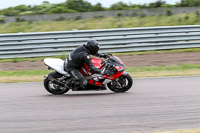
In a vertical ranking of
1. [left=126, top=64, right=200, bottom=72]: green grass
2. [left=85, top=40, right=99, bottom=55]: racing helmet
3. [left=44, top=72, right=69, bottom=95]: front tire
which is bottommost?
[left=126, top=64, right=200, bottom=72]: green grass

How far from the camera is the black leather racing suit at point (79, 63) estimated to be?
27.5 feet

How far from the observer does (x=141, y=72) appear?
12094 mm

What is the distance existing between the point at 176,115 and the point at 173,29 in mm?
9543

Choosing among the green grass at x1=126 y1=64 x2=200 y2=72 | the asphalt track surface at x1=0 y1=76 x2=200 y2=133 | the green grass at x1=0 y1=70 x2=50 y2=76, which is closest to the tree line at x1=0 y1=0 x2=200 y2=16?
the green grass at x1=126 y1=64 x2=200 y2=72

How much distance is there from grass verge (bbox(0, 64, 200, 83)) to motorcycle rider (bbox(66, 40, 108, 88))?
9.62ft

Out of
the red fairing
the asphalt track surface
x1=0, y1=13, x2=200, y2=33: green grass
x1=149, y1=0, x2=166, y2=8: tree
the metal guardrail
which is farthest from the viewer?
x1=149, y1=0, x2=166, y2=8: tree

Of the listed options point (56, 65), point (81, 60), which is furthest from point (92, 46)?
point (56, 65)

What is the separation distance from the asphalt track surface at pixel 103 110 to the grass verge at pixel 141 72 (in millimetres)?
1622

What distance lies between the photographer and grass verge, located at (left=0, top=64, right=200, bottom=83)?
37.5 feet

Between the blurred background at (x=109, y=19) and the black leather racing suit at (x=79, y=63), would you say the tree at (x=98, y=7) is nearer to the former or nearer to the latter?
the blurred background at (x=109, y=19)

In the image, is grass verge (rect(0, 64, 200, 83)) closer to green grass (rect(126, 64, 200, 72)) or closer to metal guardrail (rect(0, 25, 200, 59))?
green grass (rect(126, 64, 200, 72))

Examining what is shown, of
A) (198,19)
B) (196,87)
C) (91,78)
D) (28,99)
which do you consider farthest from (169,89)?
(198,19)

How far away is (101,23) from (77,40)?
8.89 metres

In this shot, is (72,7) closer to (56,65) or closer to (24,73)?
(24,73)
